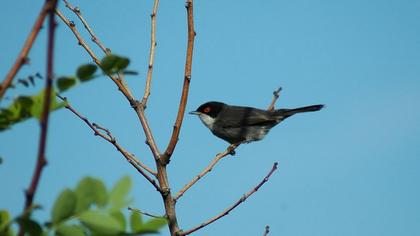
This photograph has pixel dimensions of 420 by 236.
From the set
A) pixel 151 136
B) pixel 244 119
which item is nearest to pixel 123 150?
pixel 151 136

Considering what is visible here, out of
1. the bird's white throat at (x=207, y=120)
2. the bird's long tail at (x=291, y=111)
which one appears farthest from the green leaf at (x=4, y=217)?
the bird's white throat at (x=207, y=120)

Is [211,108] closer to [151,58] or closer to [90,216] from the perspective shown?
[151,58]

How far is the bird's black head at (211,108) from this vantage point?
514 inches

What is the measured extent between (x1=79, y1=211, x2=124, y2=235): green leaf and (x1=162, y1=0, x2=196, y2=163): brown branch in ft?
8.53

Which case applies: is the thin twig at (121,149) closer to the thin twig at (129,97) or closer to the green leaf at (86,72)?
the thin twig at (129,97)

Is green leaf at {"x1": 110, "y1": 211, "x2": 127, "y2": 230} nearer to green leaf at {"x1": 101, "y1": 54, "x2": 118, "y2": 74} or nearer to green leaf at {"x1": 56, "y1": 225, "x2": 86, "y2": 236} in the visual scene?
green leaf at {"x1": 56, "y1": 225, "x2": 86, "y2": 236}

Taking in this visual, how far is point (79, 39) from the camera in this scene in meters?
4.86

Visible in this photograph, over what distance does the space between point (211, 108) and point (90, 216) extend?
11960 millimetres

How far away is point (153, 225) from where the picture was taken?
1.29 m

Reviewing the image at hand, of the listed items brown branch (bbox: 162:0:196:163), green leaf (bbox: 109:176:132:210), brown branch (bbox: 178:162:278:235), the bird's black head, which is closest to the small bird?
the bird's black head

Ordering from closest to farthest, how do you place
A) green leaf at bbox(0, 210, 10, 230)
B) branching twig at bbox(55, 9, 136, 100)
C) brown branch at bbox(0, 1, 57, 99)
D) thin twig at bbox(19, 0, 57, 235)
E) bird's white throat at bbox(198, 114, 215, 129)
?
thin twig at bbox(19, 0, 57, 235), brown branch at bbox(0, 1, 57, 99), green leaf at bbox(0, 210, 10, 230), branching twig at bbox(55, 9, 136, 100), bird's white throat at bbox(198, 114, 215, 129)

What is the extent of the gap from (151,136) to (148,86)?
0.58 meters

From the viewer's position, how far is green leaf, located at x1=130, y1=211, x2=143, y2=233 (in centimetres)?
126

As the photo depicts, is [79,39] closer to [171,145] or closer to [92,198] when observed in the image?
[171,145]
